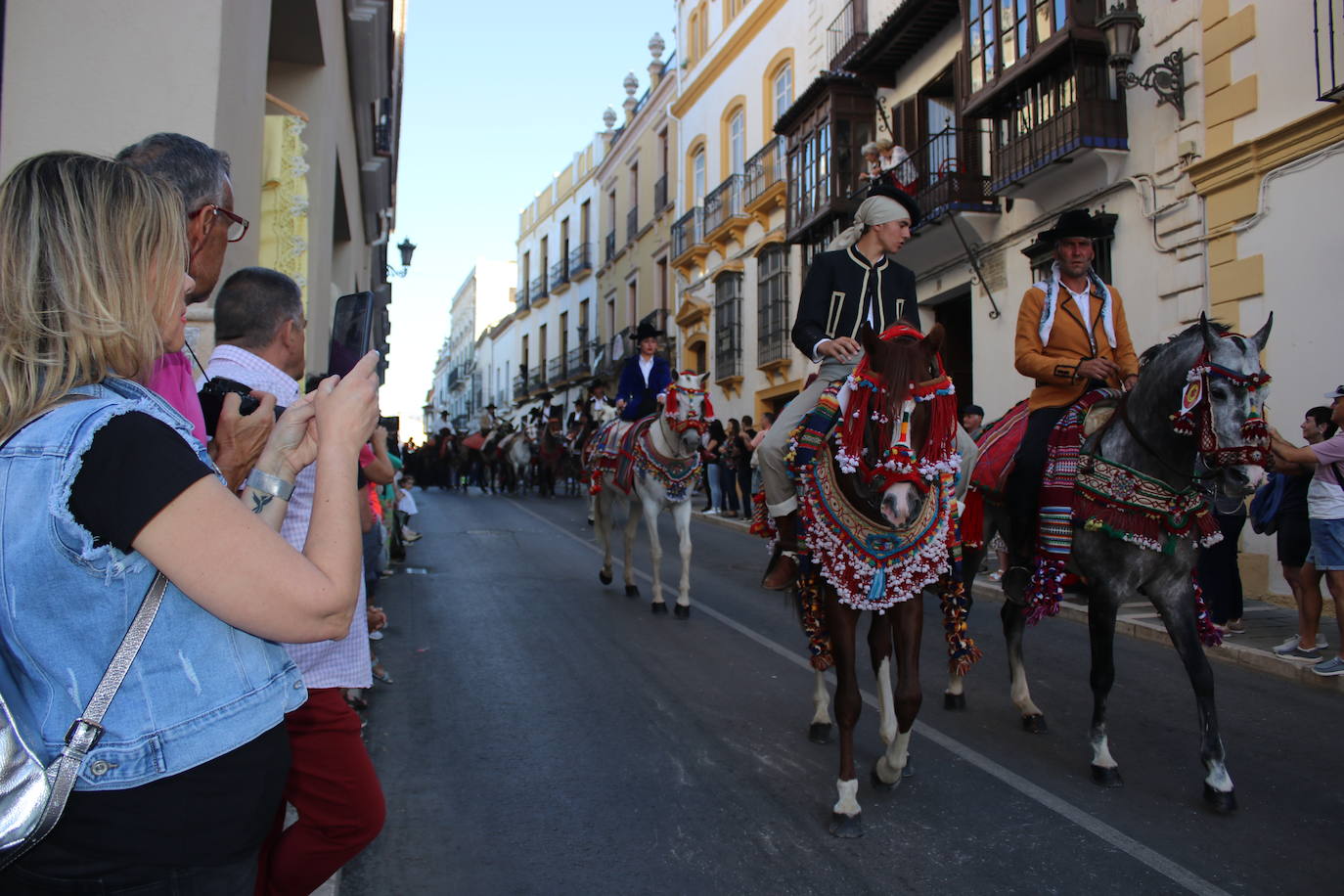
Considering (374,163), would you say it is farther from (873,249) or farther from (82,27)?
(873,249)

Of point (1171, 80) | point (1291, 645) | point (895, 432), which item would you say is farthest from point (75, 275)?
point (1171, 80)

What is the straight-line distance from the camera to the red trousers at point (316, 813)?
95.7 inches

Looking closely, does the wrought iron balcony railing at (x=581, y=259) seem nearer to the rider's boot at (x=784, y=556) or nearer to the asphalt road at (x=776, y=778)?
the asphalt road at (x=776, y=778)

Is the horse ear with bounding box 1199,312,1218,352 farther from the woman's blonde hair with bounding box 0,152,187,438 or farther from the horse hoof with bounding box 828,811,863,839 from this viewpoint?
the woman's blonde hair with bounding box 0,152,187,438

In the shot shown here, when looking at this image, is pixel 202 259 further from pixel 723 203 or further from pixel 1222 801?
pixel 723 203

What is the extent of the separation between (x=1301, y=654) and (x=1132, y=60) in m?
8.44

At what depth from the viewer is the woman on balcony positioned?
1064 centimetres

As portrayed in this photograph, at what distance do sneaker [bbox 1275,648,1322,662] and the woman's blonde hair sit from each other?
803cm

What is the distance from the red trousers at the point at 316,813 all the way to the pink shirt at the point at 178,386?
85cm

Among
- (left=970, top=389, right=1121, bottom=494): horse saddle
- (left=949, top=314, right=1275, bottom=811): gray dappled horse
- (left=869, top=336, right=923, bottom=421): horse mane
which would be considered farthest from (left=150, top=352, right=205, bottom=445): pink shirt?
(left=970, top=389, right=1121, bottom=494): horse saddle

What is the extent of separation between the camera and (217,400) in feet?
8.04

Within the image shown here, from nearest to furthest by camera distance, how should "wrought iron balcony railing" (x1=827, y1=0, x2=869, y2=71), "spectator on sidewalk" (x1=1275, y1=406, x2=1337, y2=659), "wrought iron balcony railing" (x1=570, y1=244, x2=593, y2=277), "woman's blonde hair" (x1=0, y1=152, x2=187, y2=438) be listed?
"woman's blonde hair" (x1=0, y1=152, x2=187, y2=438) < "spectator on sidewalk" (x1=1275, y1=406, x2=1337, y2=659) < "wrought iron balcony railing" (x1=827, y1=0, x2=869, y2=71) < "wrought iron balcony railing" (x1=570, y1=244, x2=593, y2=277)

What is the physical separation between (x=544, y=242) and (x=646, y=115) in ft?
57.4

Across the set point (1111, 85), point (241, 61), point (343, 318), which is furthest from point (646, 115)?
point (343, 318)
